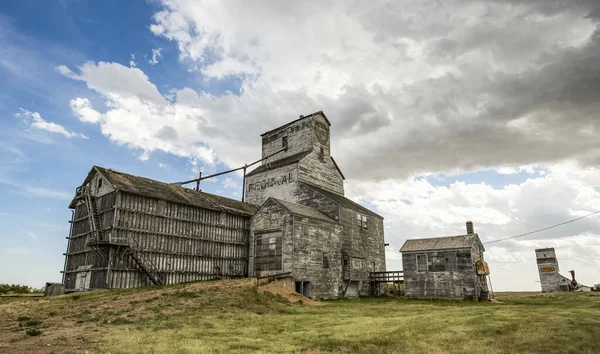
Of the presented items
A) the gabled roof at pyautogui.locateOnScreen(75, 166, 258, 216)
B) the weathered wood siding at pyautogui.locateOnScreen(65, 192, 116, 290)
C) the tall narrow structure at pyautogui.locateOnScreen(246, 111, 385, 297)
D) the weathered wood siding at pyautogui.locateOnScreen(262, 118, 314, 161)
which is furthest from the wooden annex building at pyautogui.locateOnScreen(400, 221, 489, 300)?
the weathered wood siding at pyautogui.locateOnScreen(65, 192, 116, 290)

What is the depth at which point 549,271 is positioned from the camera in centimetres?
4200

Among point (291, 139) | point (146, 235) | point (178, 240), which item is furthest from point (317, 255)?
point (291, 139)

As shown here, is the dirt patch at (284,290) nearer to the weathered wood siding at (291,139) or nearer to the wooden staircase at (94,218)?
the wooden staircase at (94,218)

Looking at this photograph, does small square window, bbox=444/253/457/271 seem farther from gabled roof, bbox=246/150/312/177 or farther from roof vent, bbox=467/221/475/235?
gabled roof, bbox=246/150/312/177

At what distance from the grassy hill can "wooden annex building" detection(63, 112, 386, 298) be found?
7.72 meters

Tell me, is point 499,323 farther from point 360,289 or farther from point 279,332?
point 360,289

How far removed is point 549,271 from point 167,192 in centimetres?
3993

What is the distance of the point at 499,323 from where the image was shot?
1412cm

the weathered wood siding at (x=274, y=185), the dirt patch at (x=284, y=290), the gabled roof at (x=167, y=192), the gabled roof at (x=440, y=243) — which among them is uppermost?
the weathered wood siding at (x=274, y=185)

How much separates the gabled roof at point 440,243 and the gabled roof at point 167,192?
48.5 feet

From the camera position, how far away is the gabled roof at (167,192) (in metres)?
29.5

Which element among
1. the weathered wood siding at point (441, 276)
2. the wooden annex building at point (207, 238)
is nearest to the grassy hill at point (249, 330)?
the wooden annex building at point (207, 238)

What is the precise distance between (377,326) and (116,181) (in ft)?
73.6

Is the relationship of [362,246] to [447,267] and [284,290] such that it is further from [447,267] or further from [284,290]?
[284,290]
